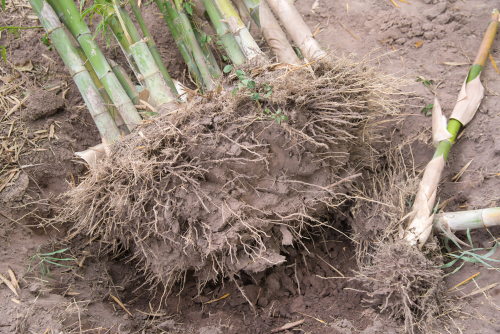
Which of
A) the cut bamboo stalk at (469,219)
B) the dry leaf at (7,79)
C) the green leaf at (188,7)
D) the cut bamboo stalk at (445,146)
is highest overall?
the dry leaf at (7,79)

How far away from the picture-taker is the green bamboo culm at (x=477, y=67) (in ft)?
6.13

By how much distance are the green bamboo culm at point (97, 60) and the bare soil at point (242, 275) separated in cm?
40

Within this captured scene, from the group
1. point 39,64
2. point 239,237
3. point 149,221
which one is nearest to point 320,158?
point 239,237

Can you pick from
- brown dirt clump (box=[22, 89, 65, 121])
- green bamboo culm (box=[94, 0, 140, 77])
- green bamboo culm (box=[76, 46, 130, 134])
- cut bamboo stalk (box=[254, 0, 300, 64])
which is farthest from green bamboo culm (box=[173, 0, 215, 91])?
brown dirt clump (box=[22, 89, 65, 121])

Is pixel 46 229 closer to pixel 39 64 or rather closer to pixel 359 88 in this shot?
pixel 39 64

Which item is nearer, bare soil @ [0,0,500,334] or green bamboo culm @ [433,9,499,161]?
bare soil @ [0,0,500,334]

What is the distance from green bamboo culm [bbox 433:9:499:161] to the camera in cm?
187

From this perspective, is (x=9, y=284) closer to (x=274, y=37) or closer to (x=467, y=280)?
(x=274, y=37)

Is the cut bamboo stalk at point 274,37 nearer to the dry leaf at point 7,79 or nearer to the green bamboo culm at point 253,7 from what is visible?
the green bamboo culm at point 253,7

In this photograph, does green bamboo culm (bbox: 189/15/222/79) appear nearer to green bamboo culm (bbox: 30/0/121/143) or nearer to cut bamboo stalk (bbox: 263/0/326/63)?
cut bamboo stalk (bbox: 263/0/326/63)

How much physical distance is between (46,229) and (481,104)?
261cm

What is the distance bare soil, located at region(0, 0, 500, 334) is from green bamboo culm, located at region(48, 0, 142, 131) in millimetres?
403

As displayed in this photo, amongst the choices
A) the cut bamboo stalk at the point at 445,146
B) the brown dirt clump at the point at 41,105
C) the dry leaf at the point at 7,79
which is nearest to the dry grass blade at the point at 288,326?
the cut bamboo stalk at the point at 445,146

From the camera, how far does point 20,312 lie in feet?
4.67
